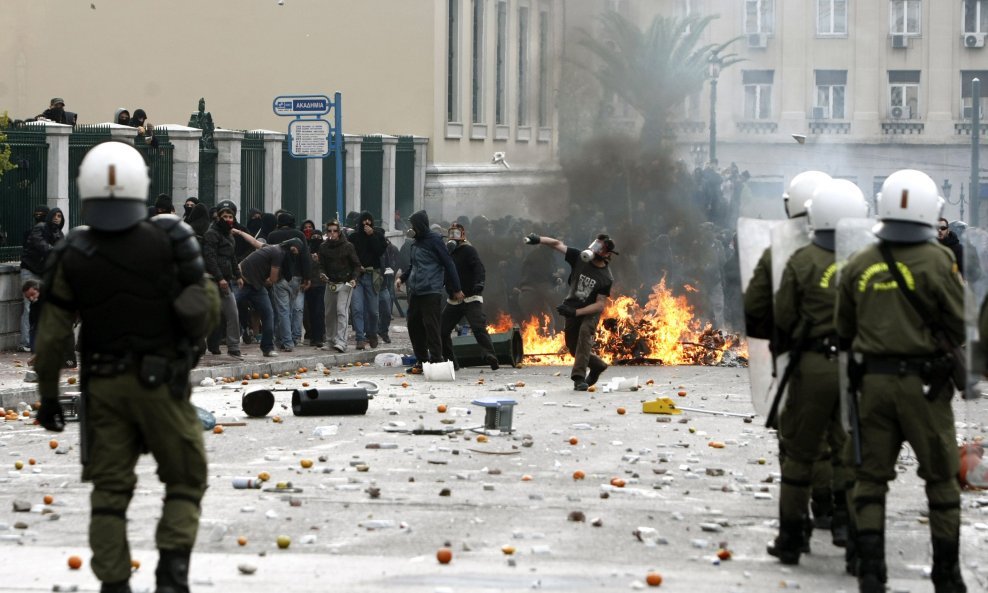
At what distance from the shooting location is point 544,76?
4338cm

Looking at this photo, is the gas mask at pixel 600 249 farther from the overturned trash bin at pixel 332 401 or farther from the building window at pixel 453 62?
the building window at pixel 453 62

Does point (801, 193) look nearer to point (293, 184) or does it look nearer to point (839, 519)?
point (839, 519)

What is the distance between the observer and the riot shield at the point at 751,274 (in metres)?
8.80

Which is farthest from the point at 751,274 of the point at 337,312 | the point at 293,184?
the point at 293,184

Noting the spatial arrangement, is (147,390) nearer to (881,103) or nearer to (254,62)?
(254,62)

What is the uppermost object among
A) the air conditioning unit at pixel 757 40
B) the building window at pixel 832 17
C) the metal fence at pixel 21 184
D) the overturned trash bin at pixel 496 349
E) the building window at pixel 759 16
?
the building window at pixel 832 17

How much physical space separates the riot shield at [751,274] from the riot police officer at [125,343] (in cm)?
322

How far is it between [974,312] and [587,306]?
1023 cm

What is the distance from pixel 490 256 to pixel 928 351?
19243 millimetres

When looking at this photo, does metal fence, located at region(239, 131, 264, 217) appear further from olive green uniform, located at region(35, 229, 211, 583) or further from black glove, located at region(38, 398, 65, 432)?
olive green uniform, located at region(35, 229, 211, 583)

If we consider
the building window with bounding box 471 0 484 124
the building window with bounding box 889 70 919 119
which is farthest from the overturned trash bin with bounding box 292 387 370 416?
the building window with bounding box 889 70 919 119

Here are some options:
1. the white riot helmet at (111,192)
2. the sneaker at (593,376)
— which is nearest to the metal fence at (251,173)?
the sneaker at (593,376)

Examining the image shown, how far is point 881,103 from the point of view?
58.2 metres

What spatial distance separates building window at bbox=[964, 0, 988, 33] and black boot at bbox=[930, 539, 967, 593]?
54.4 meters
